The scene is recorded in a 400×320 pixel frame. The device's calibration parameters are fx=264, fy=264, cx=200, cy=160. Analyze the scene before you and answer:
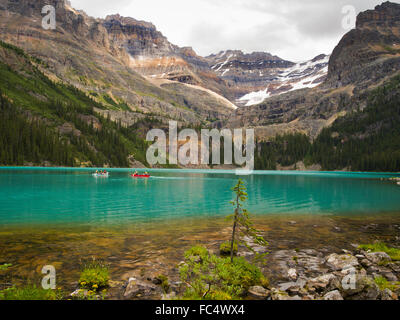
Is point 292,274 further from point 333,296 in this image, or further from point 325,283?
point 333,296

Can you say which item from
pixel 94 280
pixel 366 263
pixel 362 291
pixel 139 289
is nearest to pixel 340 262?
pixel 366 263

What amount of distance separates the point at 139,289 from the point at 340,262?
531 inches

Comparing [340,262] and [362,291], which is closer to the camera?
[362,291]

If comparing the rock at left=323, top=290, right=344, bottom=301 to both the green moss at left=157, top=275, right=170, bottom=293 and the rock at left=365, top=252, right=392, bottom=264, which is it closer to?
the green moss at left=157, top=275, right=170, bottom=293

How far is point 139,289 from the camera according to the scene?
13.6 m

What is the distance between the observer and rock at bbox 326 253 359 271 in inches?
676

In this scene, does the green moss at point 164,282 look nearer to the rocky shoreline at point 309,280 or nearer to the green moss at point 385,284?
the rocky shoreline at point 309,280

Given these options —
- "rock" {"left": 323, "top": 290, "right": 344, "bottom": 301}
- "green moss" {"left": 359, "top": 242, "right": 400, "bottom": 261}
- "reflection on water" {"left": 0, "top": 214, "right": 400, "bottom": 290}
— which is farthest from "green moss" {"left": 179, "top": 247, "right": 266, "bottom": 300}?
"green moss" {"left": 359, "top": 242, "right": 400, "bottom": 261}

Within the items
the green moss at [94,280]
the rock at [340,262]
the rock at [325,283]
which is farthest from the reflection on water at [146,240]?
the rock at [325,283]

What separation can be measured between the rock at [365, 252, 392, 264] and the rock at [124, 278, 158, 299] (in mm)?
15248

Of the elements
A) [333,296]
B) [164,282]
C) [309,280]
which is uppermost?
[333,296]

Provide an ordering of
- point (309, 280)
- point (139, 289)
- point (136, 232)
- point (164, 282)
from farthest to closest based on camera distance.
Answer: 1. point (136, 232)
2. point (164, 282)
3. point (309, 280)
4. point (139, 289)
